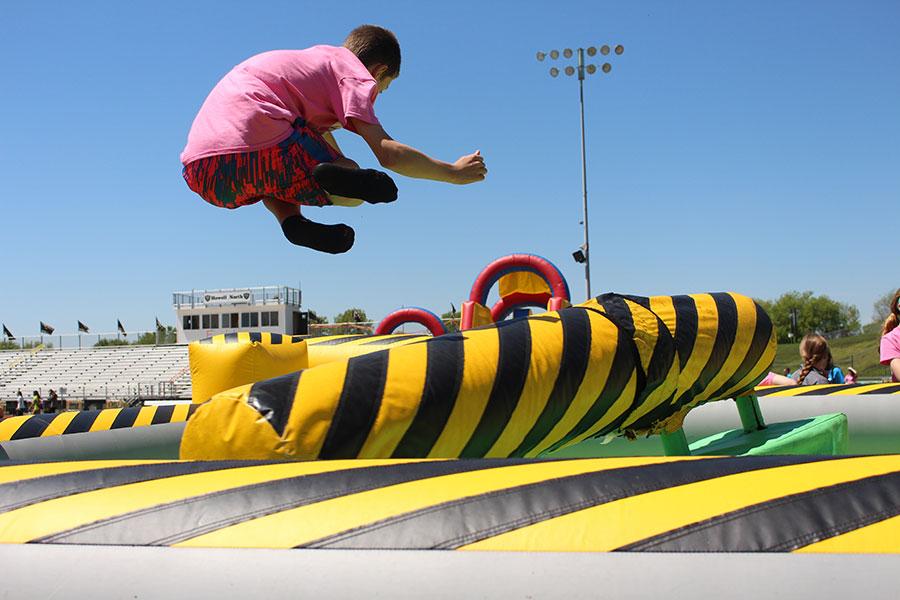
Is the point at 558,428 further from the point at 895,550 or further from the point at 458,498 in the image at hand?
the point at 895,550

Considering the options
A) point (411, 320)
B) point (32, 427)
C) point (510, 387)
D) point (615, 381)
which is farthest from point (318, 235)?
point (411, 320)

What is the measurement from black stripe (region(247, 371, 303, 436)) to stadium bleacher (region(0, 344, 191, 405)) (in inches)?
1142

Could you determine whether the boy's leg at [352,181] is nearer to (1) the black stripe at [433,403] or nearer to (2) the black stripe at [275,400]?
(1) the black stripe at [433,403]

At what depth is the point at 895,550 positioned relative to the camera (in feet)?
2.89

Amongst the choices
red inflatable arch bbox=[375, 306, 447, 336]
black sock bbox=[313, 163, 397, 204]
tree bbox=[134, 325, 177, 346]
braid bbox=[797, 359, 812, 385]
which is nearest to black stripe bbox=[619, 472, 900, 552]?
black sock bbox=[313, 163, 397, 204]

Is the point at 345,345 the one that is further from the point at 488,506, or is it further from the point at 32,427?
the point at 488,506

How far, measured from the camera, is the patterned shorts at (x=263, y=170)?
197 cm

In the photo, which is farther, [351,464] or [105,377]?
[105,377]

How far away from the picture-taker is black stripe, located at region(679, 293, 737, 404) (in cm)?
247

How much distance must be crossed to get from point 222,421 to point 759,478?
99 cm

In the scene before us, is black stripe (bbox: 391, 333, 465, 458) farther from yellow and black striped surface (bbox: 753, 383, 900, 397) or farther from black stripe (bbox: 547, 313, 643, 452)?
yellow and black striped surface (bbox: 753, 383, 900, 397)

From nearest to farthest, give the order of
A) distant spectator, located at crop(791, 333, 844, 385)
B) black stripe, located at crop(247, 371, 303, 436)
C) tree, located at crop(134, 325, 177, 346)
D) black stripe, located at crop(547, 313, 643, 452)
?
black stripe, located at crop(247, 371, 303, 436) < black stripe, located at crop(547, 313, 643, 452) < distant spectator, located at crop(791, 333, 844, 385) < tree, located at crop(134, 325, 177, 346)

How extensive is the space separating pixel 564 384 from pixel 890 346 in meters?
3.01

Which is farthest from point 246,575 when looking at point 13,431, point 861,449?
point 861,449
